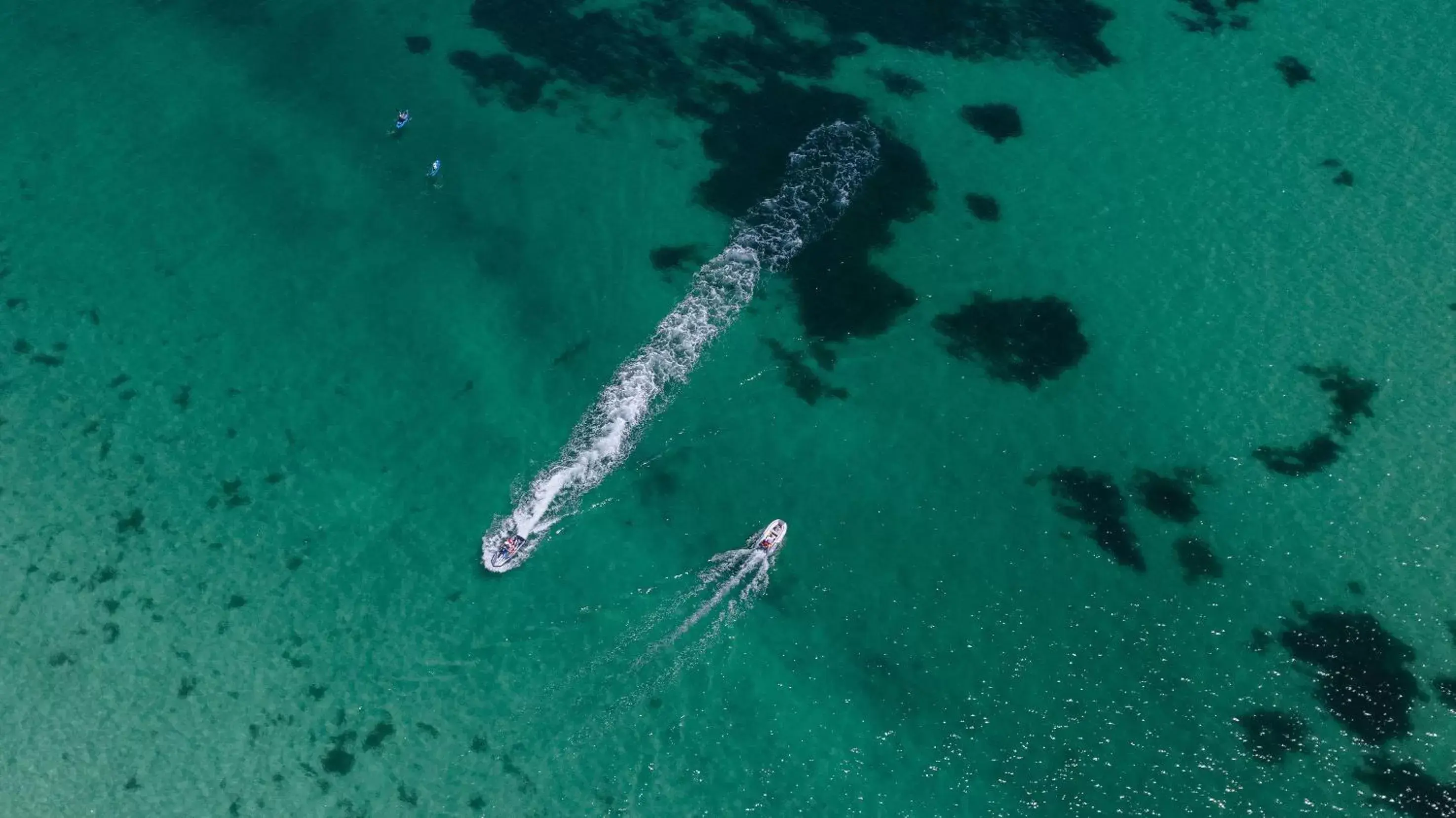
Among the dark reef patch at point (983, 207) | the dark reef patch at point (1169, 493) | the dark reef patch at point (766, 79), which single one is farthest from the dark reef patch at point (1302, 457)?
the dark reef patch at point (766, 79)

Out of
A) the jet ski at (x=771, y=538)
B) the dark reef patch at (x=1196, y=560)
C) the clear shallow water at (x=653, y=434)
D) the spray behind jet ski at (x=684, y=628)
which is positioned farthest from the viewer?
the dark reef patch at (x=1196, y=560)

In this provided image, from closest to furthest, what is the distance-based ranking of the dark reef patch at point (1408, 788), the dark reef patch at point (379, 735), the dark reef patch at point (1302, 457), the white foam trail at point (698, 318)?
the dark reef patch at point (1408, 788), the dark reef patch at point (379, 735), the white foam trail at point (698, 318), the dark reef patch at point (1302, 457)

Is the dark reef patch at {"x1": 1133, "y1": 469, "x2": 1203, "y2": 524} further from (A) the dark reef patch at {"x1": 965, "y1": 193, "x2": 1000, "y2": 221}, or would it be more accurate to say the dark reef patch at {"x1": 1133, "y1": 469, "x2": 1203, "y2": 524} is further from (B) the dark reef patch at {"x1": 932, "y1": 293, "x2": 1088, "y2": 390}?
(A) the dark reef patch at {"x1": 965, "y1": 193, "x2": 1000, "y2": 221}

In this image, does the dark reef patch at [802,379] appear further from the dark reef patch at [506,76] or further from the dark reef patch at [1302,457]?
the dark reef patch at [506,76]

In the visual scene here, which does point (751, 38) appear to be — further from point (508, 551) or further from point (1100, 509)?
point (508, 551)

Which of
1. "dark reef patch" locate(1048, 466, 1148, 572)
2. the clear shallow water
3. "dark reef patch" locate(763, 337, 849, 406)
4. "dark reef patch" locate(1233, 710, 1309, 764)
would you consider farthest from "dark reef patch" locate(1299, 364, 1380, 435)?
"dark reef patch" locate(763, 337, 849, 406)

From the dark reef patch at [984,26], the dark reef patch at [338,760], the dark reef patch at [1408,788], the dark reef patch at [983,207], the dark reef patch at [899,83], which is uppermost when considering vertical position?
the dark reef patch at [984,26]

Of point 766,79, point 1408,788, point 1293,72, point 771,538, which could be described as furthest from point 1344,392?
point 766,79
